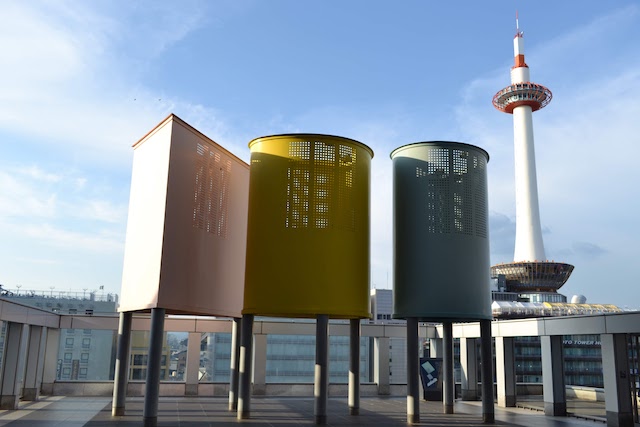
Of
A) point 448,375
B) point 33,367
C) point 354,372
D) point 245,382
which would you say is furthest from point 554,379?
point 33,367

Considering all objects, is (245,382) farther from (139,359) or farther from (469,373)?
(139,359)

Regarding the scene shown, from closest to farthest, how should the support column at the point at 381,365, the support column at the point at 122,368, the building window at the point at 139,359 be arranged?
the support column at the point at 122,368 → the support column at the point at 381,365 → the building window at the point at 139,359

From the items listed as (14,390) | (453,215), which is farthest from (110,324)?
(453,215)

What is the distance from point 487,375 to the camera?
25953 millimetres

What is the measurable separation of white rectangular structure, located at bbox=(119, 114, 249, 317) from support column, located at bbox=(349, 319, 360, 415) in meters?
5.79

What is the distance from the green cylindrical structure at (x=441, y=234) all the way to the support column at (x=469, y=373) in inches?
422

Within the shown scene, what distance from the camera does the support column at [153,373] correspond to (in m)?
21.3

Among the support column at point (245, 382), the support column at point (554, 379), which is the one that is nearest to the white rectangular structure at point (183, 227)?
the support column at point (245, 382)

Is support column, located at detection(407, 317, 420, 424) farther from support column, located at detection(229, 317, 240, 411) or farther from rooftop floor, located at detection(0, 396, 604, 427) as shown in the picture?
support column, located at detection(229, 317, 240, 411)

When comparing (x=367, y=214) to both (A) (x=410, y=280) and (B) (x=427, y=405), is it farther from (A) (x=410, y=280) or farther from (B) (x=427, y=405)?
(B) (x=427, y=405)

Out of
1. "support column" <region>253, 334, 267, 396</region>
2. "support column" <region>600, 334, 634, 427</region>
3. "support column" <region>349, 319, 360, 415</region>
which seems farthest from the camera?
"support column" <region>253, 334, 267, 396</region>

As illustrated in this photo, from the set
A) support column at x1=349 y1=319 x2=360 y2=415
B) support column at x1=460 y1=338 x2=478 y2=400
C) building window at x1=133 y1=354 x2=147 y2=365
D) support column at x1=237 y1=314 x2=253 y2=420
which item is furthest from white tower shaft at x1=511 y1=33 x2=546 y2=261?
support column at x1=237 y1=314 x2=253 y2=420

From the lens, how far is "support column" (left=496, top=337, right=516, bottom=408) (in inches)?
1262

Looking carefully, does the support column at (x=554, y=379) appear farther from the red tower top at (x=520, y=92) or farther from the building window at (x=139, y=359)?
the red tower top at (x=520, y=92)
